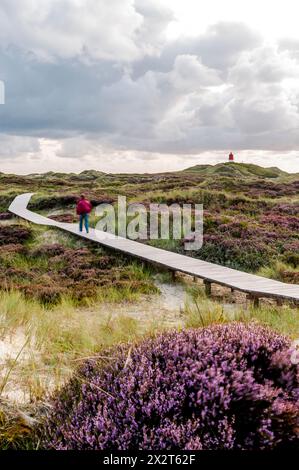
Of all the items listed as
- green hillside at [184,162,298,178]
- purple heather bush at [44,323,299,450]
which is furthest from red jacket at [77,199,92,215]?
green hillside at [184,162,298,178]

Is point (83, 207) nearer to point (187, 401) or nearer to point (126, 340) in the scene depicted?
point (126, 340)

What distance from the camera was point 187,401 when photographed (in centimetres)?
281

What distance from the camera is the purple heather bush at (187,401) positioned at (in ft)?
8.56

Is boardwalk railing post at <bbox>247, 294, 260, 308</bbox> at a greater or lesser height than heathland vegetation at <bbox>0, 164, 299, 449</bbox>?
lesser

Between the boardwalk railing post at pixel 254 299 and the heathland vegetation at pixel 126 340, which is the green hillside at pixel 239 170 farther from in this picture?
the boardwalk railing post at pixel 254 299

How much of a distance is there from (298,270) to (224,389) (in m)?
10.2

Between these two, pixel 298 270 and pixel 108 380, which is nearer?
pixel 108 380

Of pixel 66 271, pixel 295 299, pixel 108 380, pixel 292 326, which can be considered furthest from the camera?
pixel 66 271

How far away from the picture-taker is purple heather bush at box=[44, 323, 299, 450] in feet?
8.56

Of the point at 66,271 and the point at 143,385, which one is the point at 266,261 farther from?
the point at 143,385

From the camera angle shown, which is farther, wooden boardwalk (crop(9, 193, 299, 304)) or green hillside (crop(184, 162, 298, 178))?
green hillside (crop(184, 162, 298, 178))

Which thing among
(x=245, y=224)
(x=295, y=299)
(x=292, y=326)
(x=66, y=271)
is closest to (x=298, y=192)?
(x=245, y=224)

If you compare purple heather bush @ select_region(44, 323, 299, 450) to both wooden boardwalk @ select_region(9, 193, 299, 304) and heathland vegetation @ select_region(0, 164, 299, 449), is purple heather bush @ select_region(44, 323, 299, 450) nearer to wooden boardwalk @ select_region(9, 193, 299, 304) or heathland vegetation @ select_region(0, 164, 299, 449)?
heathland vegetation @ select_region(0, 164, 299, 449)
